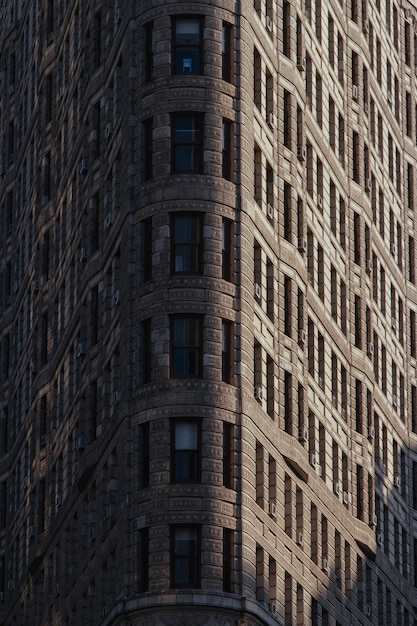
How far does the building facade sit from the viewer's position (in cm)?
11275

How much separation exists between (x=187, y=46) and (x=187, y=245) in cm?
948

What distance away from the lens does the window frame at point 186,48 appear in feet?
387

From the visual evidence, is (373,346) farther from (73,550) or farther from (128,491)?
(128,491)

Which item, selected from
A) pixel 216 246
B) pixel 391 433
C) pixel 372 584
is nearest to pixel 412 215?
pixel 391 433

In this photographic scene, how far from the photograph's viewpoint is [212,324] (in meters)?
114

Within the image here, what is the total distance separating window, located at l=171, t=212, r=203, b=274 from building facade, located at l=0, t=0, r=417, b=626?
10 cm

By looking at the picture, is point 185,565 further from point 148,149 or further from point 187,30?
point 187,30

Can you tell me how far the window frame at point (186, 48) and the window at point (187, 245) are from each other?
700 cm

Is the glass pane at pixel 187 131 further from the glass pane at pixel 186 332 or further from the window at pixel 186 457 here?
the window at pixel 186 457

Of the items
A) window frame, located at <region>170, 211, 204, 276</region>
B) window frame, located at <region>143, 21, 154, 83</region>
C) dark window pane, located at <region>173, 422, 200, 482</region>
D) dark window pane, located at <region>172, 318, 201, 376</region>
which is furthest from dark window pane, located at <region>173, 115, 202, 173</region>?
dark window pane, located at <region>173, 422, 200, 482</region>

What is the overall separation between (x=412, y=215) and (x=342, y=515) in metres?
31.3

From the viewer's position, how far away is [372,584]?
135500 millimetres

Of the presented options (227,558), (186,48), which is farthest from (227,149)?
(227,558)

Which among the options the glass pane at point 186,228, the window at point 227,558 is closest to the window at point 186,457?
the window at point 227,558
